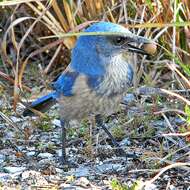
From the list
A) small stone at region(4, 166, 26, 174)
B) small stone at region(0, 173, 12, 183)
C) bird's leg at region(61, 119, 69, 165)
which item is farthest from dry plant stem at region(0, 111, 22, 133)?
small stone at region(0, 173, 12, 183)

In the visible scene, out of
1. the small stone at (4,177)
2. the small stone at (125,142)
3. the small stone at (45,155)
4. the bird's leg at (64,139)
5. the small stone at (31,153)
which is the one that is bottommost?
the small stone at (125,142)

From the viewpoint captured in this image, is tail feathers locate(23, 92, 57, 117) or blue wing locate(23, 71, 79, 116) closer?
blue wing locate(23, 71, 79, 116)

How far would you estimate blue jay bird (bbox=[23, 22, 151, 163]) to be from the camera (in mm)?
3770

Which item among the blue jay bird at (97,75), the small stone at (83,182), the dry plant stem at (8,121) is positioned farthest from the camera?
the dry plant stem at (8,121)

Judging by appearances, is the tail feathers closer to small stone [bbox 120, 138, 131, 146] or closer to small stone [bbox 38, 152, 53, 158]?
small stone [bbox 38, 152, 53, 158]

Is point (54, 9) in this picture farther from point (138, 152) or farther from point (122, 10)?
point (138, 152)

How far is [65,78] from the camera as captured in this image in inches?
153

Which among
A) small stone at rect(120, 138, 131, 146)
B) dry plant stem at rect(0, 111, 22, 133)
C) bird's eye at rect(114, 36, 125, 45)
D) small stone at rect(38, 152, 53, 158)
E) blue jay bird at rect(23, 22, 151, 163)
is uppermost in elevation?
bird's eye at rect(114, 36, 125, 45)

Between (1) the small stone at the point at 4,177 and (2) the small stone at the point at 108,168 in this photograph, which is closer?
(1) the small stone at the point at 4,177

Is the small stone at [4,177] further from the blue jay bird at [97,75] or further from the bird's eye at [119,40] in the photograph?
the bird's eye at [119,40]

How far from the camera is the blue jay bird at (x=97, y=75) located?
12.4ft

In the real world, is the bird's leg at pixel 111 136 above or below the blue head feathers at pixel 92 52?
below

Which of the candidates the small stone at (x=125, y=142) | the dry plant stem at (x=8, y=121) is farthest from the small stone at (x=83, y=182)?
the dry plant stem at (x=8, y=121)

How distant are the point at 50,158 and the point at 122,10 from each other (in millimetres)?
1202
